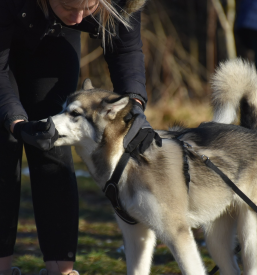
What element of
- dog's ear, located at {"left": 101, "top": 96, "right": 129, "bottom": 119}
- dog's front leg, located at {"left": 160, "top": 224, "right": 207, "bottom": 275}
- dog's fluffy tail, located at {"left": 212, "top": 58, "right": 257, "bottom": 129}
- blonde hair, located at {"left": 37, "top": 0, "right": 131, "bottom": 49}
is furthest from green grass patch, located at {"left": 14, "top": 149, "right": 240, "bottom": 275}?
blonde hair, located at {"left": 37, "top": 0, "right": 131, "bottom": 49}

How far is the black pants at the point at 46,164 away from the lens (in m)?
2.38

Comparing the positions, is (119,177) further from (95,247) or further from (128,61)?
(95,247)

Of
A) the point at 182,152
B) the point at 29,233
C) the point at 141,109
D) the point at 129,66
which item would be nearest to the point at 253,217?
the point at 182,152

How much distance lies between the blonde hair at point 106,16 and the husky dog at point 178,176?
356 millimetres

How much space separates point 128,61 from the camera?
245 centimetres

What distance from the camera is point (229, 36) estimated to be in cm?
667

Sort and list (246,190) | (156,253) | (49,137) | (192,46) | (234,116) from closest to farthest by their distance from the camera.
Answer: (49,137) → (246,190) → (234,116) → (156,253) → (192,46)

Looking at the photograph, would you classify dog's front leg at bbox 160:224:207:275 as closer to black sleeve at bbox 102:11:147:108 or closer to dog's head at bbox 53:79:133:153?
dog's head at bbox 53:79:133:153

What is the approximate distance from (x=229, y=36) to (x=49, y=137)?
5370 mm

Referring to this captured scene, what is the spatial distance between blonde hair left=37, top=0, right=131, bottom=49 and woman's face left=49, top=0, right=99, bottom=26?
0.03 metres

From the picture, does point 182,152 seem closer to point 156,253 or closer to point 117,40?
point 117,40

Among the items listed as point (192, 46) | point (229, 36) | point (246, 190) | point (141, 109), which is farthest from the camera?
point (192, 46)

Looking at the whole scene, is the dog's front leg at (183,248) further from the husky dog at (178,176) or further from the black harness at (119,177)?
the black harness at (119,177)

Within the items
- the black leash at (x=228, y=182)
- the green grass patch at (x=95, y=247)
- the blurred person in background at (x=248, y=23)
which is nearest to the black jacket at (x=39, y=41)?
the black leash at (x=228, y=182)
